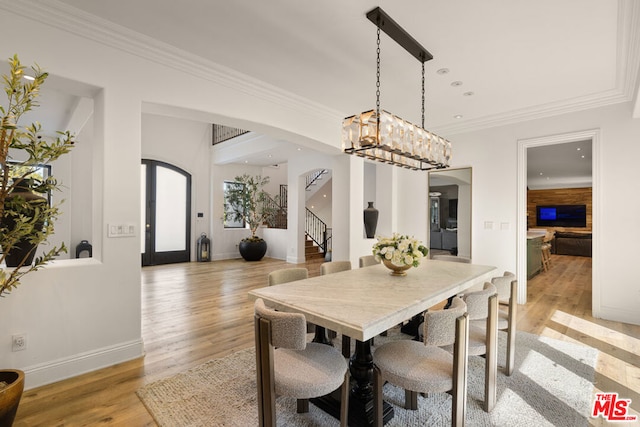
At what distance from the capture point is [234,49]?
117 inches

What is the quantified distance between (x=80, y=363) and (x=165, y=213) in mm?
6162

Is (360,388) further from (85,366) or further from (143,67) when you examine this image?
(143,67)

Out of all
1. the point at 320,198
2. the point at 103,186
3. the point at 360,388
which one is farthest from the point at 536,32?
the point at 320,198

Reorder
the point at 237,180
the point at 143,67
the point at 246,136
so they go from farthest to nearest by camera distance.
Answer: the point at 237,180
the point at 246,136
the point at 143,67

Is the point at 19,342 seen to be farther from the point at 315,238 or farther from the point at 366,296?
the point at 315,238

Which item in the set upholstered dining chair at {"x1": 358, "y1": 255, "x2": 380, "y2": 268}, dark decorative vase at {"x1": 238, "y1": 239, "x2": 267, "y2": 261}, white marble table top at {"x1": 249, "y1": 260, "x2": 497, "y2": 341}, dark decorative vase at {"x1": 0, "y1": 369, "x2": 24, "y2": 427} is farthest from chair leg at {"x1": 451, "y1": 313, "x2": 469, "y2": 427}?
dark decorative vase at {"x1": 238, "y1": 239, "x2": 267, "y2": 261}

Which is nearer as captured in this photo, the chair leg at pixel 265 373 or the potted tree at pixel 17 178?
the chair leg at pixel 265 373

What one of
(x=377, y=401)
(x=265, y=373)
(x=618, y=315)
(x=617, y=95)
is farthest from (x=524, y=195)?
(x=265, y=373)

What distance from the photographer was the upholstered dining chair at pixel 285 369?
1.54 metres

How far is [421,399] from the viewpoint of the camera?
7.36ft

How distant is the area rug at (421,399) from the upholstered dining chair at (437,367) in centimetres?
42

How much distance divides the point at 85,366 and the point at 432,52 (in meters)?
4.10

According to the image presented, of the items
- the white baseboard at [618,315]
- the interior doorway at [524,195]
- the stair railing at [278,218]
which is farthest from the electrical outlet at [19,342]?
the stair railing at [278,218]

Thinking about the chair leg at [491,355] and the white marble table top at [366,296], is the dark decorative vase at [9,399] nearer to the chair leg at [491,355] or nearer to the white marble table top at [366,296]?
the white marble table top at [366,296]
